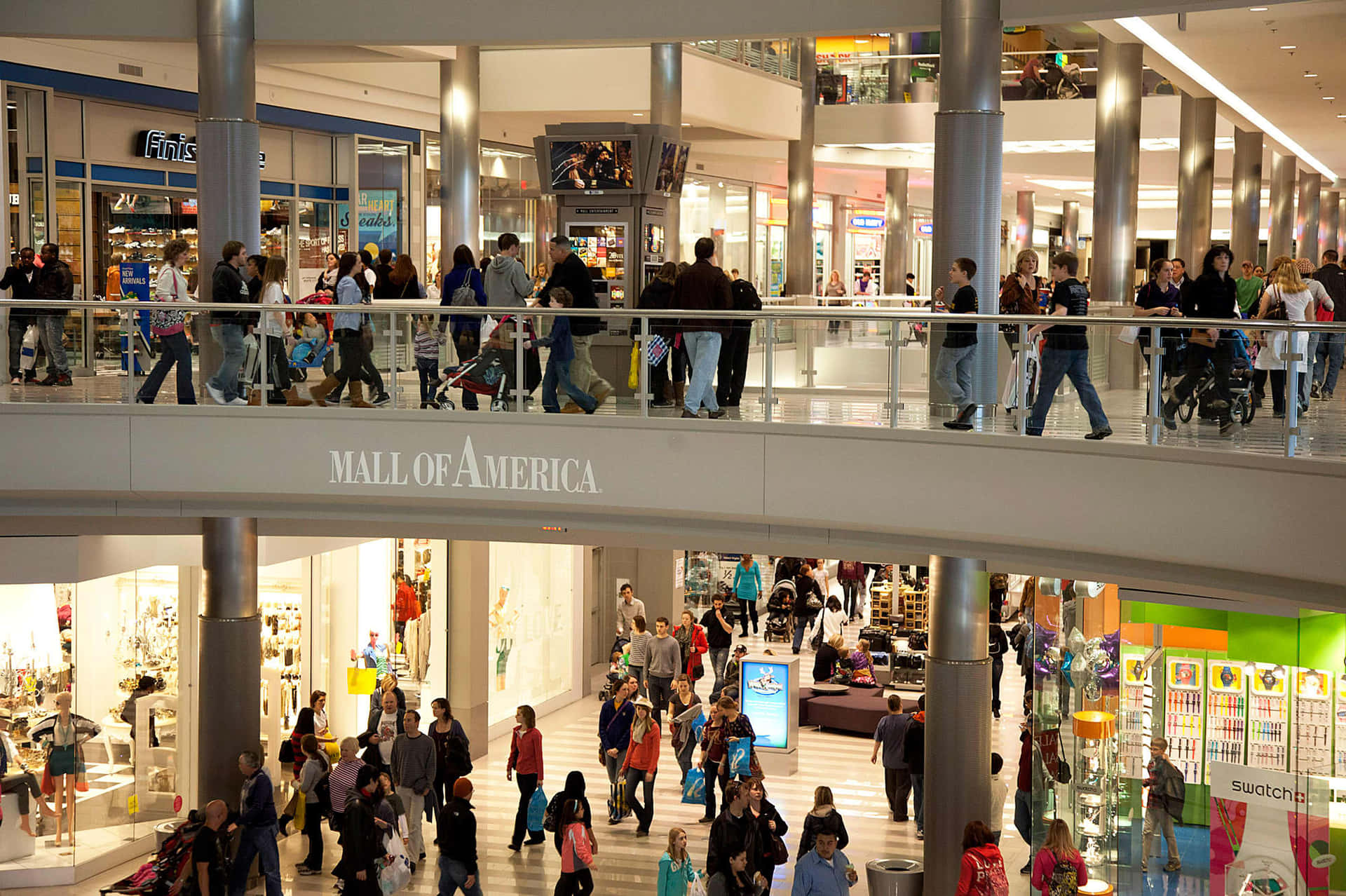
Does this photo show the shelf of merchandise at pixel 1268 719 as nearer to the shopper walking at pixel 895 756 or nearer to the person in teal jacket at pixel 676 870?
the shopper walking at pixel 895 756

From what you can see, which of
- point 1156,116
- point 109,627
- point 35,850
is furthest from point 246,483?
point 1156,116

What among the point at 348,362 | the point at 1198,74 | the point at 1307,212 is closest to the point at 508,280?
the point at 348,362

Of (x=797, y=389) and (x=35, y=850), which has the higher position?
(x=797, y=389)

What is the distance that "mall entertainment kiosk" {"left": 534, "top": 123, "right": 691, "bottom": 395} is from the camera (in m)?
15.8

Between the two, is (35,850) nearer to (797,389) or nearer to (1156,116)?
(797,389)

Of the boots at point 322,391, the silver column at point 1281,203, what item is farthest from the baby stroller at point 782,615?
the silver column at point 1281,203

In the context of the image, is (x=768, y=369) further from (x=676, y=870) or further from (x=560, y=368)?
(x=676, y=870)

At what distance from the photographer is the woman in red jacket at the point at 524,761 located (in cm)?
1470

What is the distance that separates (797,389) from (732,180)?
23.2 meters

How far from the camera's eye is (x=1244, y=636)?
11625 millimetres

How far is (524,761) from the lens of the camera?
14781mm

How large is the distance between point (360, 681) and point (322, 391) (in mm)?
6148

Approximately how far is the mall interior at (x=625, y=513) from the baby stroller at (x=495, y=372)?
0.13 meters

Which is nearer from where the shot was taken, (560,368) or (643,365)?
(643,365)
